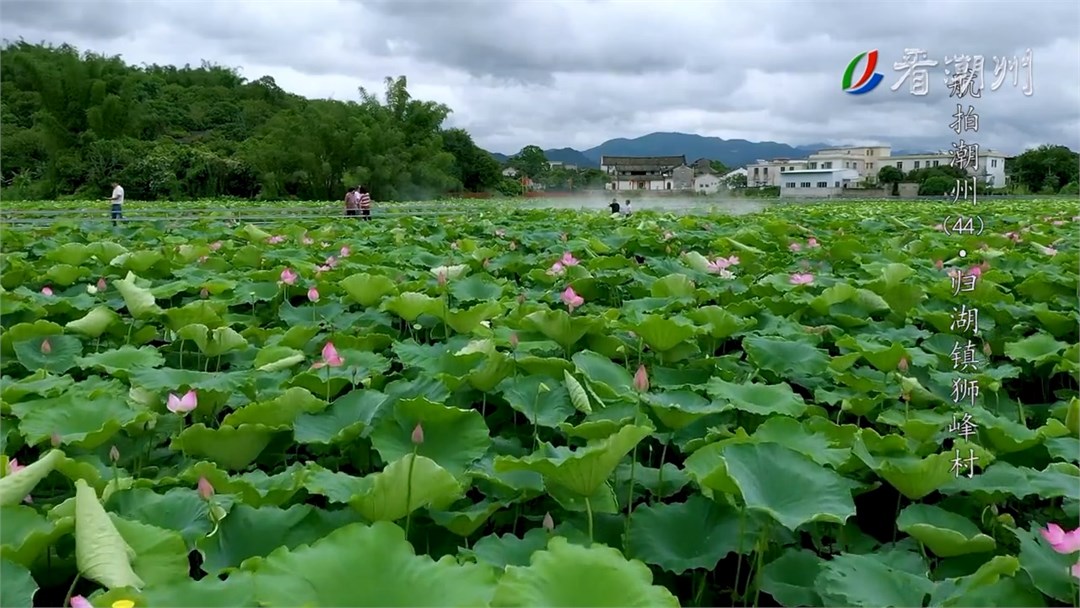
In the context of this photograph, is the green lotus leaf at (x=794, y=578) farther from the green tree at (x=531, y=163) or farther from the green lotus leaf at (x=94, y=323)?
the green tree at (x=531, y=163)

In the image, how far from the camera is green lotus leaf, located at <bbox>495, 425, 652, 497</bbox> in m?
1.00

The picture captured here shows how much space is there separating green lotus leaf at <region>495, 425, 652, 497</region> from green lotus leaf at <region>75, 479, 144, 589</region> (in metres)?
0.45

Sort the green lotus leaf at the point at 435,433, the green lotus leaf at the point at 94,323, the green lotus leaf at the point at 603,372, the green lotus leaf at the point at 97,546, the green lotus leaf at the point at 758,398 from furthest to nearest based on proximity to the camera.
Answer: the green lotus leaf at the point at 94,323 < the green lotus leaf at the point at 603,372 < the green lotus leaf at the point at 758,398 < the green lotus leaf at the point at 435,433 < the green lotus leaf at the point at 97,546

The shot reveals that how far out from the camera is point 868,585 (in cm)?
98

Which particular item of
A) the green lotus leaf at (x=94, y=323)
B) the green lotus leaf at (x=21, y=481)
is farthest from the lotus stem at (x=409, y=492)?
the green lotus leaf at (x=94, y=323)

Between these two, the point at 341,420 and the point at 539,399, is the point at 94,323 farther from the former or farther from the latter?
the point at 539,399

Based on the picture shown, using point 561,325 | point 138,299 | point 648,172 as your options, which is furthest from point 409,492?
point 648,172

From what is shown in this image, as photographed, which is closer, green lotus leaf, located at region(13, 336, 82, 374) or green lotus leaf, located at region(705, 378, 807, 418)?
green lotus leaf, located at region(705, 378, 807, 418)

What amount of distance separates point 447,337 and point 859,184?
32.7 m

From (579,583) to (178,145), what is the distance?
3827 cm

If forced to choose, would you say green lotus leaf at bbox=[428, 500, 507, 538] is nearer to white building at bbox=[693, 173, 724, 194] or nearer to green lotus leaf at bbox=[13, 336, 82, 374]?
green lotus leaf at bbox=[13, 336, 82, 374]

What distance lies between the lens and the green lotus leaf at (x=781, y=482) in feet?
3.39

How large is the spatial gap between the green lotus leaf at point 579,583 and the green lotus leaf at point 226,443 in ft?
2.23

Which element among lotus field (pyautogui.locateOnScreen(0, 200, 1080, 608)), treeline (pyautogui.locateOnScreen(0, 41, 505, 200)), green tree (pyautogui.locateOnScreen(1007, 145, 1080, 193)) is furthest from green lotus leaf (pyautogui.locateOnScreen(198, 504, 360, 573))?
treeline (pyautogui.locateOnScreen(0, 41, 505, 200))
